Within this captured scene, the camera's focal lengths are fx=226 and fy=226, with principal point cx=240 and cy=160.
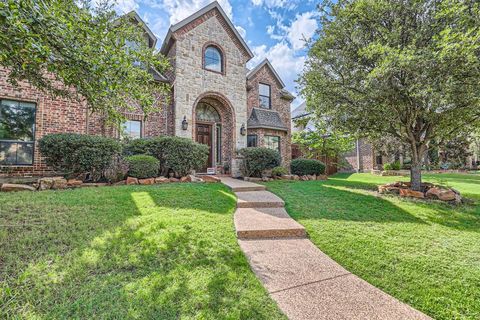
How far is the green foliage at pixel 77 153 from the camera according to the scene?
6.56 m

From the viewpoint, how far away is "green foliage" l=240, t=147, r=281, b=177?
9.84 m

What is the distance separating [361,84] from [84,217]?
7132 millimetres

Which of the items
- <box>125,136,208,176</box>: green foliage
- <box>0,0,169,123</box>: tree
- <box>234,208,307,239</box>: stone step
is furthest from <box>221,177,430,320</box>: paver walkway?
<box>125,136,208,176</box>: green foliage

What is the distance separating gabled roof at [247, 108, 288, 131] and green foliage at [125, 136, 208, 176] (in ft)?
16.1

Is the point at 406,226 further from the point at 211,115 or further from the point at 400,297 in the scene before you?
the point at 211,115

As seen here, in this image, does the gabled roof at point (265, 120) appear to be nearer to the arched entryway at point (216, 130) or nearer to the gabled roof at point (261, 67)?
the arched entryway at point (216, 130)

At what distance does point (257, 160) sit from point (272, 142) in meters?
3.51

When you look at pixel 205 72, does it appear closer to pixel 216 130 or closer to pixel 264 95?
pixel 216 130

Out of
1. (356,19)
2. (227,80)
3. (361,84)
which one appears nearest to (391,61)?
(361,84)

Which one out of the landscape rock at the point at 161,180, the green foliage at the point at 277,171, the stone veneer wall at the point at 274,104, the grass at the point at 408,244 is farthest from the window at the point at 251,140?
the grass at the point at 408,244

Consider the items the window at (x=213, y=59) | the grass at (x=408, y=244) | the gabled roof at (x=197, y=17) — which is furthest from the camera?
the window at (x=213, y=59)

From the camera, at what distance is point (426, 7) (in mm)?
5590

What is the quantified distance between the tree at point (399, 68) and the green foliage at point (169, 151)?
4571 millimetres

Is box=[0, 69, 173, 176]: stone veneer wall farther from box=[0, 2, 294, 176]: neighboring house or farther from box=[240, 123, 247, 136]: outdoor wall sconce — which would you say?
box=[240, 123, 247, 136]: outdoor wall sconce
